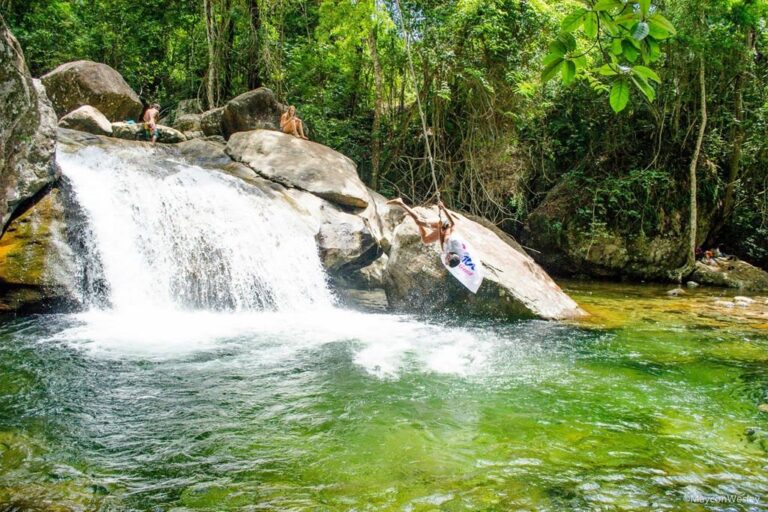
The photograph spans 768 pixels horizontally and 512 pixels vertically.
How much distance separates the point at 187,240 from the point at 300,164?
309 cm

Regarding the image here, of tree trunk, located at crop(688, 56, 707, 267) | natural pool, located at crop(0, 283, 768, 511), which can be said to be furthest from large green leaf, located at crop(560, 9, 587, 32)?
tree trunk, located at crop(688, 56, 707, 267)

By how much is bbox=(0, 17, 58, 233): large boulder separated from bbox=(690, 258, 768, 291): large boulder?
1283 centimetres

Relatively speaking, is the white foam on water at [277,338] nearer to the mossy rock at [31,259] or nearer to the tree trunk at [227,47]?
the mossy rock at [31,259]

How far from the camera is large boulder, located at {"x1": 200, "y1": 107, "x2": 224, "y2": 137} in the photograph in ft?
41.6

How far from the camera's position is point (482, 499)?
2.56 m

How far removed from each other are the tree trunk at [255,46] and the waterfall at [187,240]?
611cm

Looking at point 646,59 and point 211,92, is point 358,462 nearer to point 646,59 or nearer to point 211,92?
point 646,59

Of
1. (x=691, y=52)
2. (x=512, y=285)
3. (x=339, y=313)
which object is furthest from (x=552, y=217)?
(x=339, y=313)

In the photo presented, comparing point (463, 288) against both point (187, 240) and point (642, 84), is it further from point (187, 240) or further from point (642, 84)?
point (642, 84)

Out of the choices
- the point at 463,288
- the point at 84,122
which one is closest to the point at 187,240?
the point at 463,288

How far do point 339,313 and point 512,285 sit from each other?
2518 mm

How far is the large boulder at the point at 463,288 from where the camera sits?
23.8 feet

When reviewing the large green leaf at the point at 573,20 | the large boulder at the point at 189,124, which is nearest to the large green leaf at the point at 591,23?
the large green leaf at the point at 573,20

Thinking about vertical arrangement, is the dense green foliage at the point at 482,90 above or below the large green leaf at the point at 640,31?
above
